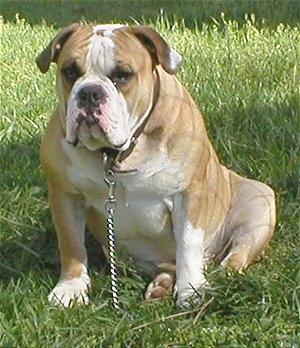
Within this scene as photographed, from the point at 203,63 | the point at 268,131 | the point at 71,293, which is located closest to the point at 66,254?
the point at 71,293

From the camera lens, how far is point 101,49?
3053 millimetres

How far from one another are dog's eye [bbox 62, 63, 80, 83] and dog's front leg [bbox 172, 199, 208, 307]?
0.57m

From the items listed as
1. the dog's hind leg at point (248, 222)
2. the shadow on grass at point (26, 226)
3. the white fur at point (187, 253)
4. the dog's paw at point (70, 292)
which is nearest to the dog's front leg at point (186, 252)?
the white fur at point (187, 253)

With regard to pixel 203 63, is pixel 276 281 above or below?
above

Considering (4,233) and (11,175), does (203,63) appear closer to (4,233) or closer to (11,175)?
(11,175)

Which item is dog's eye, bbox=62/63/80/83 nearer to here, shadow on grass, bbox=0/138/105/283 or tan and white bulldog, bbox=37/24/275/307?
tan and white bulldog, bbox=37/24/275/307

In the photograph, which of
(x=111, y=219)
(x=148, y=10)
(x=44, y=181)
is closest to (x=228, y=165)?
(x=44, y=181)

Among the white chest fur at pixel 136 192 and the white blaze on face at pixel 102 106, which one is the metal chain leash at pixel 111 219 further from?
the white blaze on face at pixel 102 106

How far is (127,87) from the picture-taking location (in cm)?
308

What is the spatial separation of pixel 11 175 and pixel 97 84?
4.20 feet

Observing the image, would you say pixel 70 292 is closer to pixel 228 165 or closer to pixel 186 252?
pixel 186 252

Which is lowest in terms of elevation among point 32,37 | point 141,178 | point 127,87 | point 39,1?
point 39,1

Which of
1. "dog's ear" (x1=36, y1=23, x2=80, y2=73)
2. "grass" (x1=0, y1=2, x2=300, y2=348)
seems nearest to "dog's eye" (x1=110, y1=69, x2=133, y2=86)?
"dog's ear" (x1=36, y1=23, x2=80, y2=73)

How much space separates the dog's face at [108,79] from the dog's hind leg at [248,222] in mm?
639
